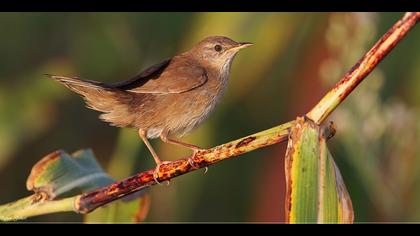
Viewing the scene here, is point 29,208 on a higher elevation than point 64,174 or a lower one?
lower

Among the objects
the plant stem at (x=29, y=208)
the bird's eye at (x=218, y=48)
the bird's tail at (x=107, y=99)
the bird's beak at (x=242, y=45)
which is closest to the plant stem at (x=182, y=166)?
the plant stem at (x=29, y=208)

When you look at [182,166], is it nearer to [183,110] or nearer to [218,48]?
[183,110]

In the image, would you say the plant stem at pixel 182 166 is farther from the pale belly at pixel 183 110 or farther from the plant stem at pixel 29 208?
the pale belly at pixel 183 110

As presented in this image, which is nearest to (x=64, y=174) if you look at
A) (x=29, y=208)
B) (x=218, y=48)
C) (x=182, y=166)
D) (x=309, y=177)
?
(x=29, y=208)

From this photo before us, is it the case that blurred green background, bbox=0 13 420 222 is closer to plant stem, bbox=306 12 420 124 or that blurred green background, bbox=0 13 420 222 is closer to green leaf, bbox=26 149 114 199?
green leaf, bbox=26 149 114 199

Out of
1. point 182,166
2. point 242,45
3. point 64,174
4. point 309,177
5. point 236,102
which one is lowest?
point 309,177
